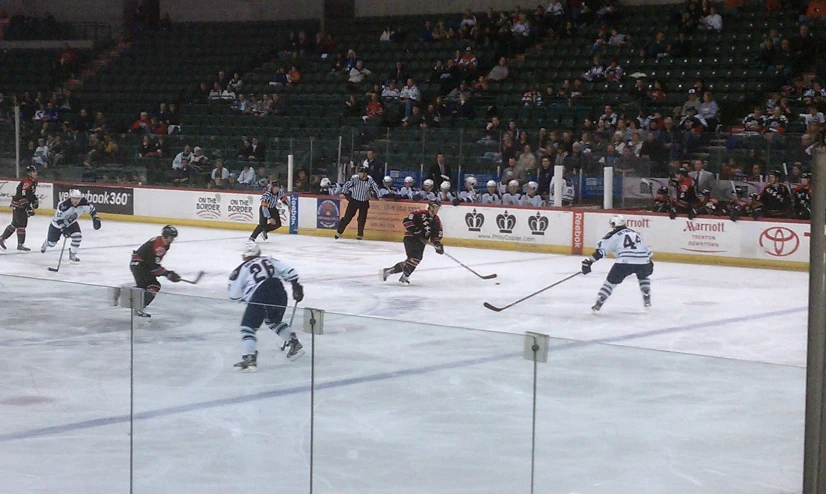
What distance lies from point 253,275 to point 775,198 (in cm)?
1015

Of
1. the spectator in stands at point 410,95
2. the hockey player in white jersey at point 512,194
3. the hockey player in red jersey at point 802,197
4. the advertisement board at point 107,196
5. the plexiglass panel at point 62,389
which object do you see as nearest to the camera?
the plexiglass panel at point 62,389

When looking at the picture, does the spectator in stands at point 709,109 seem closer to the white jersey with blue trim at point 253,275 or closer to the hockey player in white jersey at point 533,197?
the hockey player in white jersey at point 533,197

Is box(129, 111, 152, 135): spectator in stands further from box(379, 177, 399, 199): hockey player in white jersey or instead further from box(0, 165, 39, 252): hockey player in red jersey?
box(0, 165, 39, 252): hockey player in red jersey

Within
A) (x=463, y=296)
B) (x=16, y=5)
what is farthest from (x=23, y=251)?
(x=16, y=5)

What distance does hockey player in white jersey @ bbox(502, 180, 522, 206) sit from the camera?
18828 millimetres

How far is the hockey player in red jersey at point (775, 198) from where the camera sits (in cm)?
1628

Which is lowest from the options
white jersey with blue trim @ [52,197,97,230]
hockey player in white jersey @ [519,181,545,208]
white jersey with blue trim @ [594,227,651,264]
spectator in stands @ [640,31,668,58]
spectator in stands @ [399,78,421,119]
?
white jersey with blue trim @ [594,227,651,264]

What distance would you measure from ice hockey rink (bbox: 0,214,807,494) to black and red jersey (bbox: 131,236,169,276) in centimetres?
483

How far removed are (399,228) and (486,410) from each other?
51.9 ft

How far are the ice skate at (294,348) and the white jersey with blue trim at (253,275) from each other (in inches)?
132

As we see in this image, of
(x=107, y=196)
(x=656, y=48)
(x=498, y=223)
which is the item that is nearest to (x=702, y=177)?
(x=498, y=223)

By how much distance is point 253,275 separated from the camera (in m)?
8.62

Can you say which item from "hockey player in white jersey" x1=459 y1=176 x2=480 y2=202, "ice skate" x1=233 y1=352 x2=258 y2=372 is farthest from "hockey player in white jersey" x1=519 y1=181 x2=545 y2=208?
"ice skate" x1=233 y1=352 x2=258 y2=372

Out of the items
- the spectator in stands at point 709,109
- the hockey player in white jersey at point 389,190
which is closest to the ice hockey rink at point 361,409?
the hockey player in white jersey at point 389,190
